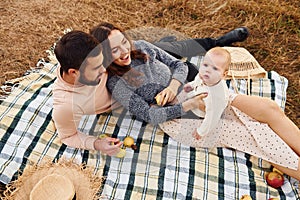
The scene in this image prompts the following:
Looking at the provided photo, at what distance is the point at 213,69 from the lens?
174cm

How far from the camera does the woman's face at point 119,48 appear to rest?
5.71 feet

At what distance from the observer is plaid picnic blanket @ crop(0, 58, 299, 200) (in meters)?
→ 1.82

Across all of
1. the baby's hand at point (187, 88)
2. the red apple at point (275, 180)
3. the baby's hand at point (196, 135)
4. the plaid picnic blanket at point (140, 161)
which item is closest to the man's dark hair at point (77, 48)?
the plaid picnic blanket at point (140, 161)

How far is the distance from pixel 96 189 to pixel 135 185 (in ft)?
0.57

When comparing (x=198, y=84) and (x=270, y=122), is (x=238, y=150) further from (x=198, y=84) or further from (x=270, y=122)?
(x=198, y=84)

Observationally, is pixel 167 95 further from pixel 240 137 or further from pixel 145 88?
pixel 240 137

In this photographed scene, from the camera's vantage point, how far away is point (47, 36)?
2.72 metres

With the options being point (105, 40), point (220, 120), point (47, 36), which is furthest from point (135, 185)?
point (47, 36)

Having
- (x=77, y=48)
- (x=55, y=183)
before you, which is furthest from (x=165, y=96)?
(x=55, y=183)

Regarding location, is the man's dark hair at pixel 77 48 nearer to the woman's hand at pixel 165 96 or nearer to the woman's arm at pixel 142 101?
the woman's arm at pixel 142 101

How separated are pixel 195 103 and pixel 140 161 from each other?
363 millimetres

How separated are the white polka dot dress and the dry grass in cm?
74

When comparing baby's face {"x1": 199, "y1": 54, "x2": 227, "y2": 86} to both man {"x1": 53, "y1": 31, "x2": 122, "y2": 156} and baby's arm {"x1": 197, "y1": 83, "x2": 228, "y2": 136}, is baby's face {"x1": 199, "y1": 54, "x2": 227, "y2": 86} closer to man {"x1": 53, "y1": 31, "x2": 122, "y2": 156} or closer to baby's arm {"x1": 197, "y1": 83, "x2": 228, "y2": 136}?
baby's arm {"x1": 197, "y1": 83, "x2": 228, "y2": 136}

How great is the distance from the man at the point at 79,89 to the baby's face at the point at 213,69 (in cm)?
42
